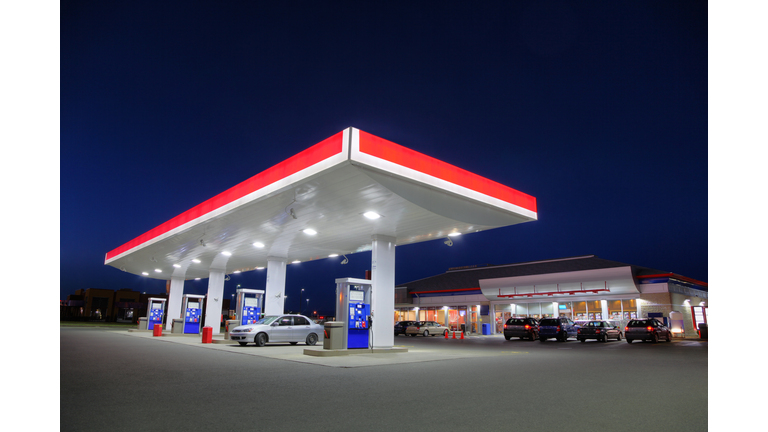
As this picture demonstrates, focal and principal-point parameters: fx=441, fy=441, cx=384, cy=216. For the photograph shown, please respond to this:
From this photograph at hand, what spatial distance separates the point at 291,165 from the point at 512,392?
7382mm

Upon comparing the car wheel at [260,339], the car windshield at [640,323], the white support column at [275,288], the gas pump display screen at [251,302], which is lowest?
the car windshield at [640,323]

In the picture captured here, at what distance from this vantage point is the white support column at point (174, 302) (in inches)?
1430

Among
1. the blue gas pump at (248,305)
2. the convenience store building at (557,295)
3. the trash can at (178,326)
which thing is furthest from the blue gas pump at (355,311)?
the convenience store building at (557,295)

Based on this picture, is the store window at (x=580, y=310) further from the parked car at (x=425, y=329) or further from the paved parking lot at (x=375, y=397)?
the paved parking lot at (x=375, y=397)

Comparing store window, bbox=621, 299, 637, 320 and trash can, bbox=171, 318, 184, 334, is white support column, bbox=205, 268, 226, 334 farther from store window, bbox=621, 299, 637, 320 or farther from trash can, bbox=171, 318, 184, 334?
store window, bbox=621, 299, 637, 320

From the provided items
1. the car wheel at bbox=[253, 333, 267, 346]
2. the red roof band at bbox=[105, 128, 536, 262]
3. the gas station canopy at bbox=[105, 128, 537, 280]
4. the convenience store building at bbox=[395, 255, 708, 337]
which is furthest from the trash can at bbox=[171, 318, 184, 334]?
the convenience store building at bbox=[395, 255, 708, 337]

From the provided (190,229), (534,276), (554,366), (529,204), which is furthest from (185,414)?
(534,276)

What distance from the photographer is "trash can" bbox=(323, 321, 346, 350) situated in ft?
50.5

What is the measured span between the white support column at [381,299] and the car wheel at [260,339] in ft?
19.4

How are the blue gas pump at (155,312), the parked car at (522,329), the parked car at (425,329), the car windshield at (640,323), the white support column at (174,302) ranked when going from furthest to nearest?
the blue gas pump at (155,312), the white support column at (174,302), the parked car at (425,329), the parked car at (522,329), the car windshield at (640,323)

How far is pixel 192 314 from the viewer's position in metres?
31.5

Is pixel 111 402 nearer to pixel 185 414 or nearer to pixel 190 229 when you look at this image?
pixel 185 414

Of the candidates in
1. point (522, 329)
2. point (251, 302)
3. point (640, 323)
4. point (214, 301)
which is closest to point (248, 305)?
point (251, 302)
